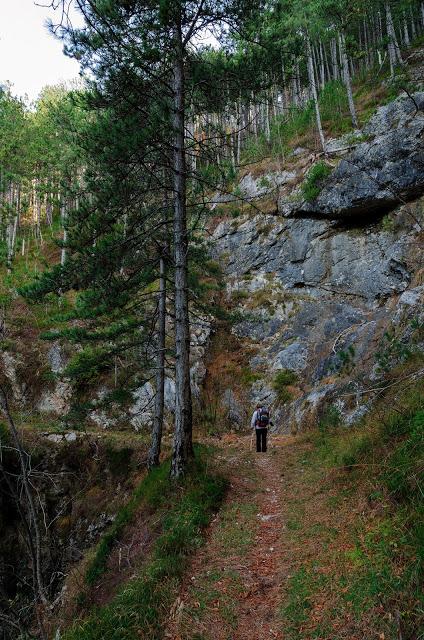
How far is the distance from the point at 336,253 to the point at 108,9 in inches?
524

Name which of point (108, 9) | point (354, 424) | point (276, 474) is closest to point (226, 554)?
point (276, 474)

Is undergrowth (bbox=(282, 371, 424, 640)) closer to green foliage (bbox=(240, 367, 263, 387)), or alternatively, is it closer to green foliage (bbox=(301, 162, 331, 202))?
green foliage (bbox=(240, 367, 263, 387))

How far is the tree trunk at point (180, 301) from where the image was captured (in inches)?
307

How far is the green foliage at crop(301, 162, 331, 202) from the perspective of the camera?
18.9 meters

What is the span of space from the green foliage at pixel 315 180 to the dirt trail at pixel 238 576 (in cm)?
1516

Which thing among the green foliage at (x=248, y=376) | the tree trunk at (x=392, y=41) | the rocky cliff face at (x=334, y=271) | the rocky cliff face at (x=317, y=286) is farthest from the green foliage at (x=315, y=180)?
the green foliage at (x=248, y=376)

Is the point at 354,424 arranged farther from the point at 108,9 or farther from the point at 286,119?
the point at 286,119

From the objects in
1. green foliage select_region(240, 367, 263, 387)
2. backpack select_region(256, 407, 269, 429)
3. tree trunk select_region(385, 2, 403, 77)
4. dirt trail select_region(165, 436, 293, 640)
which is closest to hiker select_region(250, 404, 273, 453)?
backpack select_region(256, 407, 269, 429)

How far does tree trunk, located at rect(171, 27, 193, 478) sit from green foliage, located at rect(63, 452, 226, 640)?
52 cm

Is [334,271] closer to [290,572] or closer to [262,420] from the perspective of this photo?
[262,420]

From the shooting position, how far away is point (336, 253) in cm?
1770

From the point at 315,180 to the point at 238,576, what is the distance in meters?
18.3

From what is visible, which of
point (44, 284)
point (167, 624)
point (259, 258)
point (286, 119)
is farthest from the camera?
point (286, 119)

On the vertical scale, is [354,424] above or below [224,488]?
above
